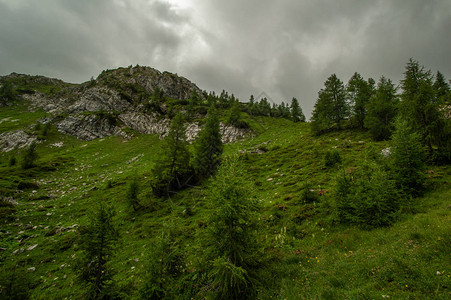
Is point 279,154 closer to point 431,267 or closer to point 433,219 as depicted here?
point 433,219

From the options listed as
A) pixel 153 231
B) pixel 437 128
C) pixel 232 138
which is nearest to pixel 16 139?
pixel 232 138

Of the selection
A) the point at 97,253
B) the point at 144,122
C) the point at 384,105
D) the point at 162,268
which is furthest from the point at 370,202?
the point at 144,122

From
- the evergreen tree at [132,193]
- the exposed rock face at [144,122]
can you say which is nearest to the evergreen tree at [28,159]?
the evergreen tree at [132,193]

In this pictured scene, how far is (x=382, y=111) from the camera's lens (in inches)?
1319

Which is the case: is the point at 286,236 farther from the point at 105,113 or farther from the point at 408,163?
the point at 105,113

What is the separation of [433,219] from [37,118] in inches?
5070

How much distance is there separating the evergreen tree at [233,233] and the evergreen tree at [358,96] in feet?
139

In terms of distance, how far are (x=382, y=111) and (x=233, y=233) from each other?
4130cm

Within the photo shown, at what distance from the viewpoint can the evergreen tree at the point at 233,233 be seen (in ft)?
26.0

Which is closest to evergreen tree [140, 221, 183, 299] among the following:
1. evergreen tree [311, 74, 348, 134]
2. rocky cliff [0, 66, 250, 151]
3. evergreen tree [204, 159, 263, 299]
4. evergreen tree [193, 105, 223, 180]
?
evergreen tree [204, 159, 263, 299]

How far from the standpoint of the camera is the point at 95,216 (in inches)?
388

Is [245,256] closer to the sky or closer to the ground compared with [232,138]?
closer to the ground

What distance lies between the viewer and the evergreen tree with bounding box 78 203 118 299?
8961 mm

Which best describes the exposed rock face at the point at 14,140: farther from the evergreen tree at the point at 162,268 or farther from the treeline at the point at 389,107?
the treeline at the point at 389,107
